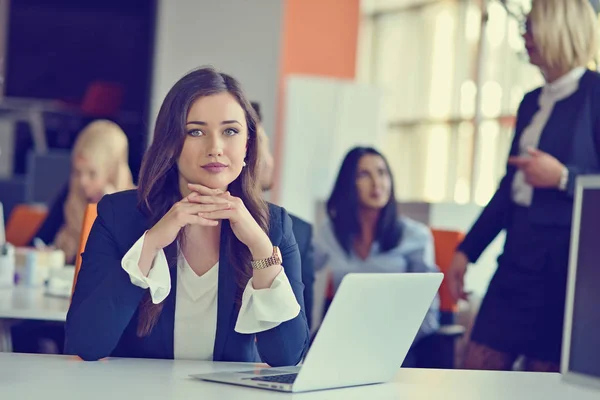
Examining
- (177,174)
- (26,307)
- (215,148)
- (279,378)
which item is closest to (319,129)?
(26,307)

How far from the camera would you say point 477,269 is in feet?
17.7

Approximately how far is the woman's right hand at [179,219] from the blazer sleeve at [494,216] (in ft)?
4.83

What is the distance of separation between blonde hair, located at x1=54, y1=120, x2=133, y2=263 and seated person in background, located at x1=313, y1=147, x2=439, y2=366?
100cm

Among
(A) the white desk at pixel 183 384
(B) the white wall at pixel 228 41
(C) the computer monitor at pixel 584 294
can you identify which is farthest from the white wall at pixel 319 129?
(C) the computer monitor at pixel 584 294

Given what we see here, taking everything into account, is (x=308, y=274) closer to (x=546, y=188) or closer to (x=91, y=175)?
(x=546, y=188)

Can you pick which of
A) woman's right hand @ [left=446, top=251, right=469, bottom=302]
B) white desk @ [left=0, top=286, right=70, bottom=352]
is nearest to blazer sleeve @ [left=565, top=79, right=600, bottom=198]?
woman's right hand @ [left=446, top=251, right=469, bottom=302]

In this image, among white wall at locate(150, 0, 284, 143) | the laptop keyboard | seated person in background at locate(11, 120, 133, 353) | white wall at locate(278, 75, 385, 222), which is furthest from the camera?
white wall at locate(278, 75, 385, 222)

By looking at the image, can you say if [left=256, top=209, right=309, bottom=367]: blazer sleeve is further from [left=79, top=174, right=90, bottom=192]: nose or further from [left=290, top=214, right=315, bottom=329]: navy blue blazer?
[left=79, top=174, right=90, bottom=192]: nose

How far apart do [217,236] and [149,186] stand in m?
0.19

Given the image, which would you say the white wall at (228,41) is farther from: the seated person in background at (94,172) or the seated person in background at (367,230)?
the seated person in background at (94,172)

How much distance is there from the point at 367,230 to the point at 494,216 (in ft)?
5.01

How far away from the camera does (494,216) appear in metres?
3.23

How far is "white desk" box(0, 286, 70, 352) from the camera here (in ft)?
8.86

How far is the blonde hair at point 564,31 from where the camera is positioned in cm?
291
